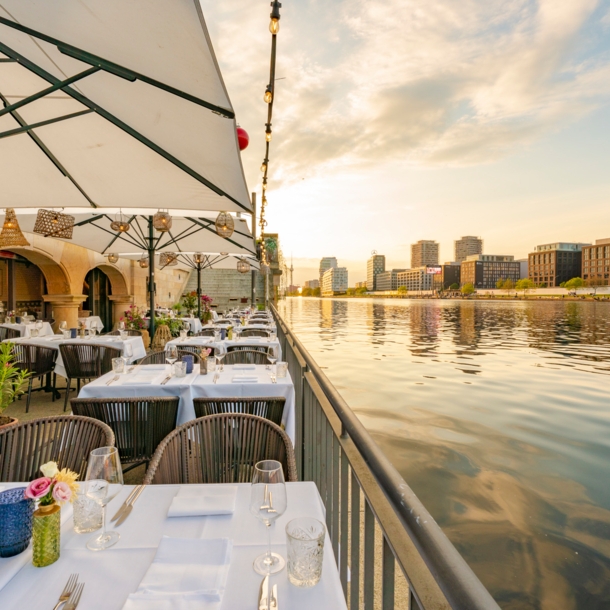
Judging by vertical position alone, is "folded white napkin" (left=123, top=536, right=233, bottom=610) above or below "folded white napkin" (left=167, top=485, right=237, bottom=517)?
above

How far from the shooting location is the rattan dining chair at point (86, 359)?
5355 mm

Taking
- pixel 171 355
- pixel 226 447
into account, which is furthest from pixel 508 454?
Answer: pixel 226 447

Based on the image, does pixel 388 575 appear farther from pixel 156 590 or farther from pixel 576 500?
pixel 576 500

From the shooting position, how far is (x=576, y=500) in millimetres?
4867

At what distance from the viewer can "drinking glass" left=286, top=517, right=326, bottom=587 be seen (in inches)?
40.3

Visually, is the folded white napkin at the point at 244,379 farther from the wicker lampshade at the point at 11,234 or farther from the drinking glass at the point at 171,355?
the wicker lampshade at the point at 11,234

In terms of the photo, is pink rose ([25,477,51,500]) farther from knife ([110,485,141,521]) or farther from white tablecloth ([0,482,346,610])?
knife ([110,485,141,521])

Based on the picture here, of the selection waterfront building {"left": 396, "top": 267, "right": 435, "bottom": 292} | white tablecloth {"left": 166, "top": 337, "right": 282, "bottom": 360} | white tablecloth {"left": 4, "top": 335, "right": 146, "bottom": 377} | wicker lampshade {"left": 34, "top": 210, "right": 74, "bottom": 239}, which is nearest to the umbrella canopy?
wicker lampshade {"left": 34, "top": 210, "right": 74, "bottom": 239}

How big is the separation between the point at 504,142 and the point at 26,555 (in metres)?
40.5

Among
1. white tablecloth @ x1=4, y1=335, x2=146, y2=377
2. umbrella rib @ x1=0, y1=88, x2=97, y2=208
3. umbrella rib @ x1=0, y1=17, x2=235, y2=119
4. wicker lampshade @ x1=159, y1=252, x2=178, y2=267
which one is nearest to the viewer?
umbrella rib @ x1=0, y1=17, x2=235, y2=119

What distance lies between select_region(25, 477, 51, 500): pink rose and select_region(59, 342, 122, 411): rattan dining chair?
4.52 meters

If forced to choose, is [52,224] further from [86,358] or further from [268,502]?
[268,502]

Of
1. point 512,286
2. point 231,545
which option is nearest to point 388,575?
point 231,545

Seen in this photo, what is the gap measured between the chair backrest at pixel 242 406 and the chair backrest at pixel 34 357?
3982 mm
